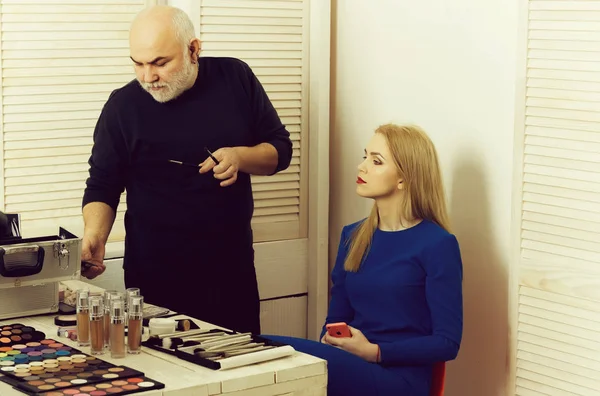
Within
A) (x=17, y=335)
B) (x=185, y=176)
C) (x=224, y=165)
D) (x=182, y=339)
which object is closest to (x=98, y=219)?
(x=185, y=176)

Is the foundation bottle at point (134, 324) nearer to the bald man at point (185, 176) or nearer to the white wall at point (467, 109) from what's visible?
the bald man at point (185, 176)

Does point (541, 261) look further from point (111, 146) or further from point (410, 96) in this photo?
point (111, 146)

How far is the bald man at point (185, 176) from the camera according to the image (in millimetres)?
3061

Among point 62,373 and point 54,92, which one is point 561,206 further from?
point 54,92

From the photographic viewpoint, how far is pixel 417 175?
9.47ft

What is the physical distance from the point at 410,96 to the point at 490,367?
935 millimetres

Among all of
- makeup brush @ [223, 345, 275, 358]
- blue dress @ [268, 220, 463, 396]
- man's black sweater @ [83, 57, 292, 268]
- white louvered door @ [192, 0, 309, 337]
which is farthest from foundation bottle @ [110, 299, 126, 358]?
white louvered door @ [192, 0, 309, 337]

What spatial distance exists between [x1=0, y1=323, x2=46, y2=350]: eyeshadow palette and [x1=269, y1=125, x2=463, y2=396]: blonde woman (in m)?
0.62

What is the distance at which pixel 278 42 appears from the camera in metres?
3.66

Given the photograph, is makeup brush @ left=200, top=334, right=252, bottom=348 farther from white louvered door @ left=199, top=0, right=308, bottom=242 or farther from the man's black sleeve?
white louvered door @ left=199, top=0, right=308, bottom=242

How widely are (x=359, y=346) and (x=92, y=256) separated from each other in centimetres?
83

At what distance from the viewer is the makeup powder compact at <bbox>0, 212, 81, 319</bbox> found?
2.52m

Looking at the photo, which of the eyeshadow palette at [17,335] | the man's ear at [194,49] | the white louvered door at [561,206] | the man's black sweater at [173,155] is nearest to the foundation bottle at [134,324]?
the eyeshadow palette at [17,335]

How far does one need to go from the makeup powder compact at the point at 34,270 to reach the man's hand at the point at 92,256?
0.23 m
